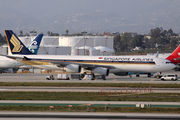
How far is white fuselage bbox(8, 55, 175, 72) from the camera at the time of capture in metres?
59.4

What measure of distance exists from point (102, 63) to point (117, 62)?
3.43 m

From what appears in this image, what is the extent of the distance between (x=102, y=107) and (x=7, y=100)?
11794 millimetres

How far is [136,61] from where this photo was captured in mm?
59531

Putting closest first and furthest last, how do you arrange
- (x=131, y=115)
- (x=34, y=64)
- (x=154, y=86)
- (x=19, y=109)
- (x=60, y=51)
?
(x=131, y=115) < (x=19, y=109) < (x=154, y=86) < (x=34, y=64) < (x=60, y=51)

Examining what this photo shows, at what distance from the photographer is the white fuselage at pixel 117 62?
59438mm

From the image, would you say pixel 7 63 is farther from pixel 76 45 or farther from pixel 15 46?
pixel 76 45

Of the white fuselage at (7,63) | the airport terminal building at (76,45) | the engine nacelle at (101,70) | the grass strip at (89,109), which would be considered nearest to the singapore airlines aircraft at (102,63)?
the engine nacelle at (101,70)

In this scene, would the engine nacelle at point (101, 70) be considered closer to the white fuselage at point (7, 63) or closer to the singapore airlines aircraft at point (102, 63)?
the singapore airlines aircraft at point (102, 63)

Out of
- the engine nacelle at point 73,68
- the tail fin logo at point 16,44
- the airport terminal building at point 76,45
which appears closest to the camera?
the engine nacelle at point 73,68

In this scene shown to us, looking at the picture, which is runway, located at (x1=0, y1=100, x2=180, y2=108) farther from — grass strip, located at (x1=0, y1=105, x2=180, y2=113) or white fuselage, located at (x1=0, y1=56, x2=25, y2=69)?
white fuselage, located at (x1=0, y1=56, x2=25, y2=69)

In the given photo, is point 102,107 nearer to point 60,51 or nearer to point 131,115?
point 131,115

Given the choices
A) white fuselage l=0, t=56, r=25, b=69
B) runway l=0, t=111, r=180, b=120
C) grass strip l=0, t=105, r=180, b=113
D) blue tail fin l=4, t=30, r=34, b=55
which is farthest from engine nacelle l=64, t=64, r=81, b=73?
runway l=0, t=111, r=180, b=120

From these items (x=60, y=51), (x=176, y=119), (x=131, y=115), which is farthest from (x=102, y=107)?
(x=60, y=51)

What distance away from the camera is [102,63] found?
6044 centimetres
